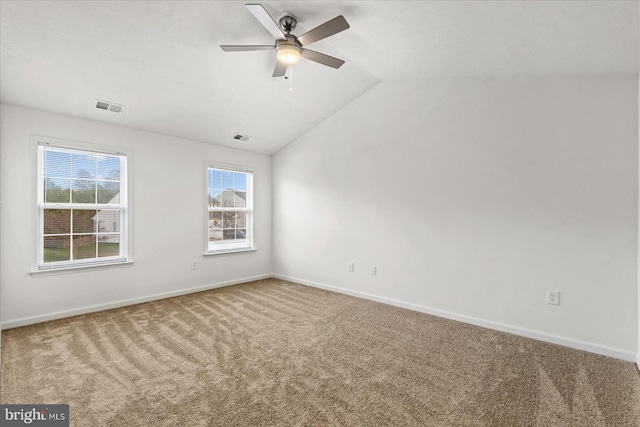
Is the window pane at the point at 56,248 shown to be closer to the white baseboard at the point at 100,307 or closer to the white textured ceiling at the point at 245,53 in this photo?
the white baseboard at the point at 100,307

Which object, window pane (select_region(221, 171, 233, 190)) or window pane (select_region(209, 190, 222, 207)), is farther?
window pane (select_region(221, 171, 233, 190))

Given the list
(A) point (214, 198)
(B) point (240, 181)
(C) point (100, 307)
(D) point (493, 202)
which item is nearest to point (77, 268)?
(C) point (100, 307)

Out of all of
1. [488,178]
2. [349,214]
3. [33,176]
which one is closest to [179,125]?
[33,176]

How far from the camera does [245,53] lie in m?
3.10

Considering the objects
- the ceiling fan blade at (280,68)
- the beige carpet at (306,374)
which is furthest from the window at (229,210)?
the ceiling fan blade at (280,68)

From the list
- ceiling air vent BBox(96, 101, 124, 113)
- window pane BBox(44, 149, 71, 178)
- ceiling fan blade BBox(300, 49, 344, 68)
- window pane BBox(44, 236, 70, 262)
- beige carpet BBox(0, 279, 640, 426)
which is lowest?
beige carpet BBox(0, 279, 640, 426)

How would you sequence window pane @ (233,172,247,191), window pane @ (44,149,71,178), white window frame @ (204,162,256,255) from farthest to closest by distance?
window pane @ (233,172,247,191) < white window frame @ (204,162,256,255) < window pane @ (44,149,71,178)

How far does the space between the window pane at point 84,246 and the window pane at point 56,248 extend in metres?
0.08

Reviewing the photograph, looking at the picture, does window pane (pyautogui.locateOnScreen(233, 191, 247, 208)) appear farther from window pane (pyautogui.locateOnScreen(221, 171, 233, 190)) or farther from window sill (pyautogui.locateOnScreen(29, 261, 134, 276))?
window sill (pyautogui.locateOnScreen(29, 261, 134, 276))

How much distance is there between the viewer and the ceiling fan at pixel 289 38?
7.42 feet

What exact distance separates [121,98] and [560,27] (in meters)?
4.08

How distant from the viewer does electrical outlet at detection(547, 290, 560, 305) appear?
2.88 meters

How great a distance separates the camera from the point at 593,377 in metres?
2.29

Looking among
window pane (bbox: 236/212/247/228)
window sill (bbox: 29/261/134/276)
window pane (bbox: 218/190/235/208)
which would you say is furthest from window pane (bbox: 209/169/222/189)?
window sill (bbox: 29/261/134/276)
